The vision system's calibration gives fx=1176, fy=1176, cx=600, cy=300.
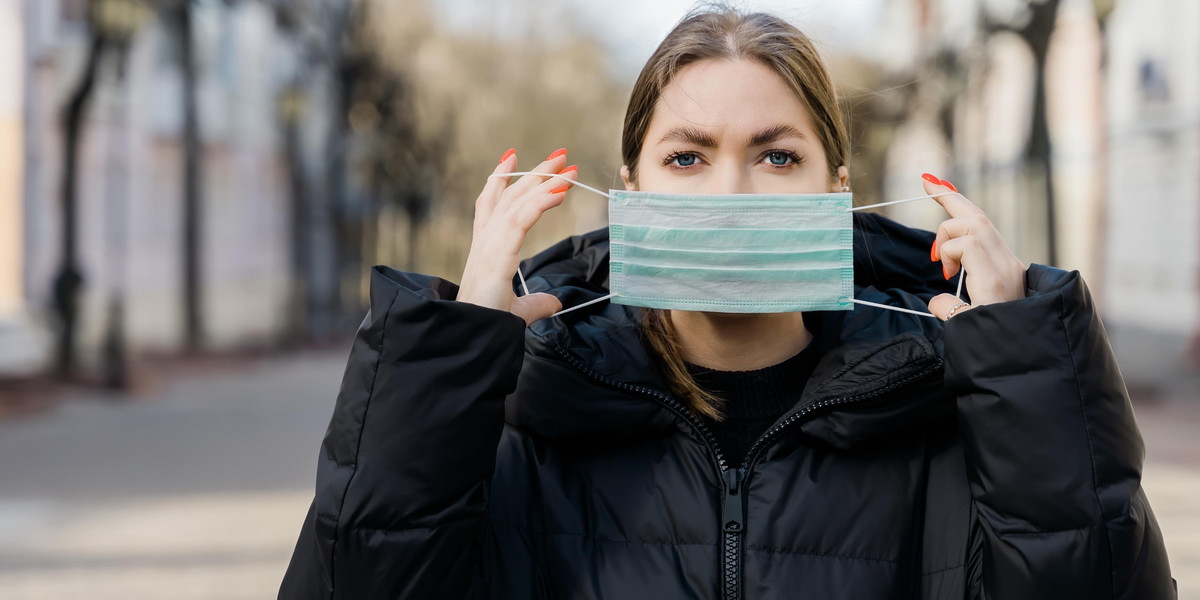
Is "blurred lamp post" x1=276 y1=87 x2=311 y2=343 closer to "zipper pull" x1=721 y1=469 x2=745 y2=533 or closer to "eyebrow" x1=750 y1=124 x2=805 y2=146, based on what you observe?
"eyebrow" x1=750 y1=124 x2=805 y2=146

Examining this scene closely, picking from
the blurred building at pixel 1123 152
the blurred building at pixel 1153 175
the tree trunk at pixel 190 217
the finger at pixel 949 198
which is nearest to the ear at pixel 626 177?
the finger at pixel 949 198

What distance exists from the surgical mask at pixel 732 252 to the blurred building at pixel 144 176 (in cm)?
1216

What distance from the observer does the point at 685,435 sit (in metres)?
2.29

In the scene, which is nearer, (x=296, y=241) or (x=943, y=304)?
(x=943, y=304)

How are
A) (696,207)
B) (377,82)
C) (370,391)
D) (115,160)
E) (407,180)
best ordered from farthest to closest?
(407,180) < (377,82) < (115,160) < (696,207) < (370,391)

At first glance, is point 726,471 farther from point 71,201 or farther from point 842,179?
point 71,201

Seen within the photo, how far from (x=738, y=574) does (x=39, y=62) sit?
17837 mm

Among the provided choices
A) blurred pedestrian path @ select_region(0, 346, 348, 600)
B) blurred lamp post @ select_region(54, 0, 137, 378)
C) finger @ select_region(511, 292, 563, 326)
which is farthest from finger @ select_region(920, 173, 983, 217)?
blurred lamp post @ select_region(54, 0, 137, 378)

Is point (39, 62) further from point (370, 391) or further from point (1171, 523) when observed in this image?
point (370, 391)

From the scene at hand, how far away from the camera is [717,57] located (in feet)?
8.00

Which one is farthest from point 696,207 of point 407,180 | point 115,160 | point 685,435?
point 407,180

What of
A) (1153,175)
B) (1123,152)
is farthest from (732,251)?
(1123,152)

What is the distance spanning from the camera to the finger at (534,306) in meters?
2.36

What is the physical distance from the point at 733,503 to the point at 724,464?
97 millimetres
